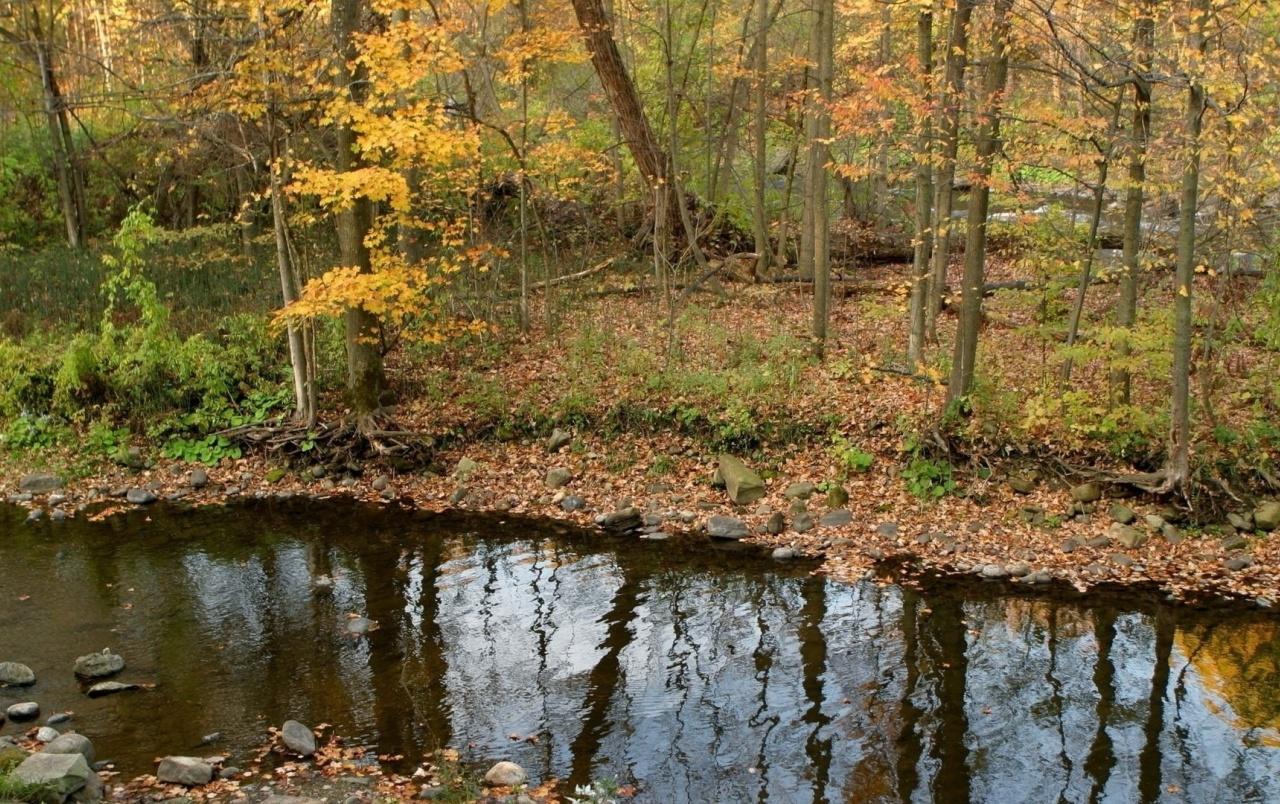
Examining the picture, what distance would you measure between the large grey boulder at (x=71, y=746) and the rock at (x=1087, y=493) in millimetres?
10640

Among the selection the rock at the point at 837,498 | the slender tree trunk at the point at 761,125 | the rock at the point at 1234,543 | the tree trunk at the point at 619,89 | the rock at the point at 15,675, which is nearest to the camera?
the rock at the point at 15,675

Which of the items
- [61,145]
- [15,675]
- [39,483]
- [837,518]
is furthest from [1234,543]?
[61,145]

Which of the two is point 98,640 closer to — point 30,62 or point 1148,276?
point 1148,276

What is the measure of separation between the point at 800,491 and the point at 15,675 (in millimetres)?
8793

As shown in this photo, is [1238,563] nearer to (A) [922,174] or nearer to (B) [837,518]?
(B) [837,518]

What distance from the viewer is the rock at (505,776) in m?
6.60

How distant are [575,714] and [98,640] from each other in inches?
192

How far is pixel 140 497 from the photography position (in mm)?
13570

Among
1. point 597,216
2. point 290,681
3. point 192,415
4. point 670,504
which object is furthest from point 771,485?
point 597,216

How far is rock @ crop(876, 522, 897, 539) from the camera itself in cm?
1159

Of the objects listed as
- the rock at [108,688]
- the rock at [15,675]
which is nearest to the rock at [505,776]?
the rock at [108,688]

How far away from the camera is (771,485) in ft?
42.8

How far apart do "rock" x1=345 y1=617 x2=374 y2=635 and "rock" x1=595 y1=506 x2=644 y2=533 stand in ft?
12.0

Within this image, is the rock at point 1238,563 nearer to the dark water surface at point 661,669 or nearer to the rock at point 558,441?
the dark water surface at point 661,669
